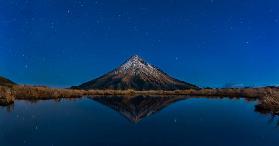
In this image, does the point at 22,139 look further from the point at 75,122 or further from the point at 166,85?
the point at 166,85

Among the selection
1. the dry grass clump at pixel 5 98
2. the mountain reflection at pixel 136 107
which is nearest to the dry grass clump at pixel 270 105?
the mountain reflection at pixel 136 107

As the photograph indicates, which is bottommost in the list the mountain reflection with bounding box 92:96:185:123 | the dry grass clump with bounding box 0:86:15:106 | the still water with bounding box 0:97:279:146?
the still water with bounding box 0:97:279:146

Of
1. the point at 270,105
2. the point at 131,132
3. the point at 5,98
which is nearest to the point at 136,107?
the point at 270,105

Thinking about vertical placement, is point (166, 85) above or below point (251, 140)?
above

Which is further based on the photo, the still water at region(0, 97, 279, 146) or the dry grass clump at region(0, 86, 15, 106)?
the dry grass clump at region(0, 86, 15, 106)

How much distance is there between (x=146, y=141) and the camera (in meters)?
12.5

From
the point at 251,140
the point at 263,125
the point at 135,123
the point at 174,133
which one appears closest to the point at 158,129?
the point at 174,133

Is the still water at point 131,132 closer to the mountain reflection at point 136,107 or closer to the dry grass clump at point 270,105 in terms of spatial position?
the mountain reflection at point 136,107

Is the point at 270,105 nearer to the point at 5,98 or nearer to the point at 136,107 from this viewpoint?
the point at 136,107

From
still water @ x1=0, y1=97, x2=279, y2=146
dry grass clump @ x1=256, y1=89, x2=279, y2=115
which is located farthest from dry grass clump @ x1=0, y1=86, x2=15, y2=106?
dry grass clump @ x1=256, y1=89, x2=279, y2=115

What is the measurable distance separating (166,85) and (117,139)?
18182 centimetres

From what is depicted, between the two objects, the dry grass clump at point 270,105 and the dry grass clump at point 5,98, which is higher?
the dry grass clump at point 5,98

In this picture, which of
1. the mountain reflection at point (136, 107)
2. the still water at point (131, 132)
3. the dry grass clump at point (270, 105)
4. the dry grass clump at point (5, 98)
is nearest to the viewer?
the still water at point (131, 132)

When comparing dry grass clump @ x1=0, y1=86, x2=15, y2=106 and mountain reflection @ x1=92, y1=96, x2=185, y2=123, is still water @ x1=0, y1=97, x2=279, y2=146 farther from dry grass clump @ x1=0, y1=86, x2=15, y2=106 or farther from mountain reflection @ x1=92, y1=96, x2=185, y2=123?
dry grass clump @ x1=0, y1=86, x2=15, y2=106
